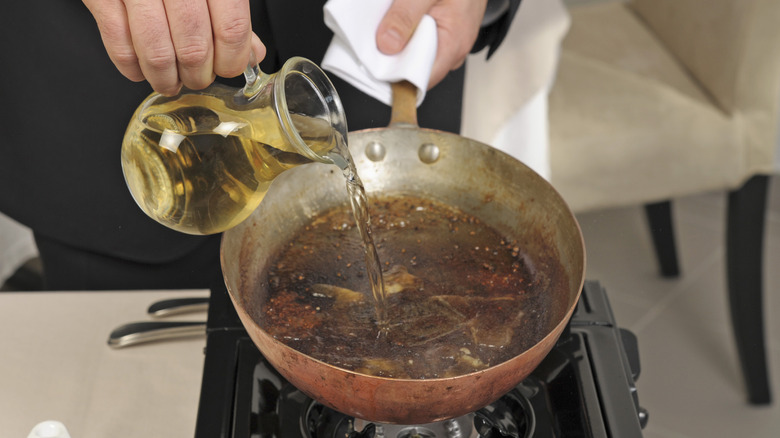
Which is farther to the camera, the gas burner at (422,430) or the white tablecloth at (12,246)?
the white tablecloth at (12,246)

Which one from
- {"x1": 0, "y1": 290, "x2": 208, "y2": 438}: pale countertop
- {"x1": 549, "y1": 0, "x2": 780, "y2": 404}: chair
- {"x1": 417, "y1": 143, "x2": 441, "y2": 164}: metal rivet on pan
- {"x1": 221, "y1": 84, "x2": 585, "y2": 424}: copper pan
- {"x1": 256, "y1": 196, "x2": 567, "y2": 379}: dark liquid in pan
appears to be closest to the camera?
{"x1": 221, "y1": 84, "x2": 585, "y2": 424}: copper pan

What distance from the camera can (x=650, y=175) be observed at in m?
1.68

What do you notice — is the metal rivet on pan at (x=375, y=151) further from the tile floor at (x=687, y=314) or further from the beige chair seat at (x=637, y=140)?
the tile floor at (x=687, y=314)

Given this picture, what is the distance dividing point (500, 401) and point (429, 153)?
29 centimetres

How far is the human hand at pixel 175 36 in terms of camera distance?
0.57 metres

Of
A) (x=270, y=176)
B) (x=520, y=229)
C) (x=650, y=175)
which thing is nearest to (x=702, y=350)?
(x=650, y=175)

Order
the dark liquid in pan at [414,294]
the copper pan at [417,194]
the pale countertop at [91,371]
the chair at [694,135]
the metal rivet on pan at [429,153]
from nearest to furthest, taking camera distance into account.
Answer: the copper pan at [417,194]
the dark liquid in pan at [414,294]
the pale countertop at [91,371]
the metal rivet on pan at [429,153]
the chair at [694,135]

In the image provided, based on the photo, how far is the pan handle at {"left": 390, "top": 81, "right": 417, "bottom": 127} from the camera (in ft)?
2.81

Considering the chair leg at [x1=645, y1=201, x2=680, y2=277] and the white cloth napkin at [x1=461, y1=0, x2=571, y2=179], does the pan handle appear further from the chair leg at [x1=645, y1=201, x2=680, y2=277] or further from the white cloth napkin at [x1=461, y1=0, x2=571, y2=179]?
the chair leg at [x1=645, y1=201, x2=680, y2=277]

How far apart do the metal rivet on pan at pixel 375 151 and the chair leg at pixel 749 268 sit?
112 cm

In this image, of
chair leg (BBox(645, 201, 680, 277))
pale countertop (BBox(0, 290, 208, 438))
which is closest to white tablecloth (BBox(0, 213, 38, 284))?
pale countertop (BBox(0, 290, 208, 438))

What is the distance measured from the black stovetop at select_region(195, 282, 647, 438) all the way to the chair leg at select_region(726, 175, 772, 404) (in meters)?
1.13

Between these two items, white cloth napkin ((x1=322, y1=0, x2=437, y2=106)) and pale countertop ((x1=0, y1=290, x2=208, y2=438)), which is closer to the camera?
pale countertop ((x1=0, y1=290, x2=208, y2=438))

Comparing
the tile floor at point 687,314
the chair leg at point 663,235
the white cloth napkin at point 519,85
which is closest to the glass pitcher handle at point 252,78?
the white cloth napkin at point 519,85
